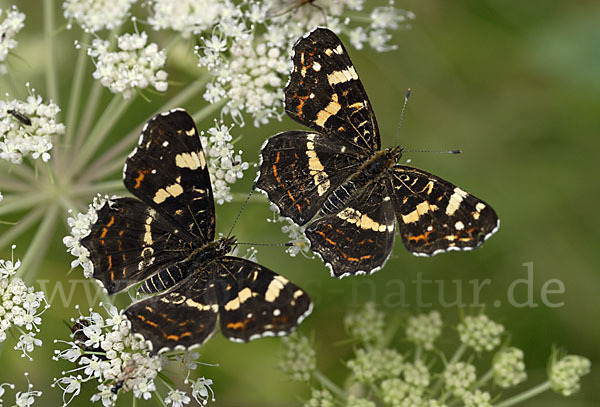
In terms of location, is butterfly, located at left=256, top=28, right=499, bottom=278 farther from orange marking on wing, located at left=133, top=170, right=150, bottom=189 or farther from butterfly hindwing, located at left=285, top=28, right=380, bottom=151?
orange marking on wing, located at left=133, top=170, right=150, bottom=189

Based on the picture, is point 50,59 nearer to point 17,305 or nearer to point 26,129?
point 26,129

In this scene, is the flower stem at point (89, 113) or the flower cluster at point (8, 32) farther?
the flower stem at point (89, 113)

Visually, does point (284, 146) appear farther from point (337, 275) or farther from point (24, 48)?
point (24, 48)

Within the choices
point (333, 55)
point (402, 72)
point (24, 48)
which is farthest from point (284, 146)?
point (24, 48)

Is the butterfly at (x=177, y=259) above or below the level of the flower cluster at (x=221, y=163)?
below

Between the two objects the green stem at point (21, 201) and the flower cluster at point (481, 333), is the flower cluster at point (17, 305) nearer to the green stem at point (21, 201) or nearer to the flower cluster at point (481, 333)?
the green stem at point (21, 201)

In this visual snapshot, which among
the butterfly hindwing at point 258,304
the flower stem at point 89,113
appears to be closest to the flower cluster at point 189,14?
the flower stem at point 89,113
